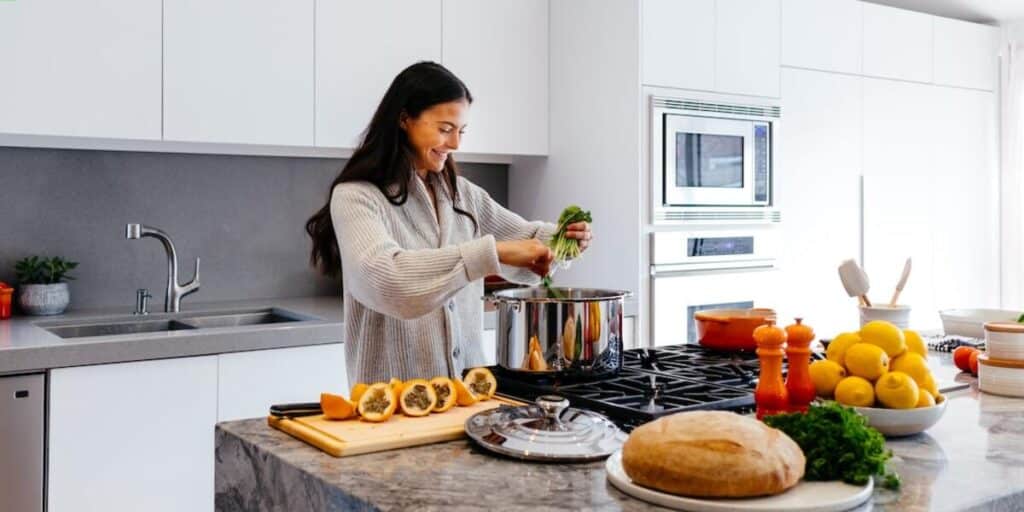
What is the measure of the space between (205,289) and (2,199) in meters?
0.72

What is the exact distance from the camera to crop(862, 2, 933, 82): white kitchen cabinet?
437cm

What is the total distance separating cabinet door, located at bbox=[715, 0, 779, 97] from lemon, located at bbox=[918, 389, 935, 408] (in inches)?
91.6

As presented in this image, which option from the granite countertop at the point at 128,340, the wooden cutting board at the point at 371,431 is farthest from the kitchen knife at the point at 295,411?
the granite countertop at the point at 128,340

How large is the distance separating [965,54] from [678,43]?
83.6 inches

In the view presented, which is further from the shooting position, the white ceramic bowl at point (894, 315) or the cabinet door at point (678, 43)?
the cabinet door at point (678, 43)

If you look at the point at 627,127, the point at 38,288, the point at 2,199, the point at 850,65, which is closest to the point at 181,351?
the point at 38,288

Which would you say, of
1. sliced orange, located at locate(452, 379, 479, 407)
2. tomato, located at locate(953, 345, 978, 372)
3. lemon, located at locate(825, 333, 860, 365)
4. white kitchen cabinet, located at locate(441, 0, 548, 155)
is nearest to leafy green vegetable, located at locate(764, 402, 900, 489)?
lemon, located at locate(825, 333, 860, 365)

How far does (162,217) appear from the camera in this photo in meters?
3.35

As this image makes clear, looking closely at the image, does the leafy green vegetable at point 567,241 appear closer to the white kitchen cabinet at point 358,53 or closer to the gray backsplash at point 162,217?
the white kitchen cabinet at point 358,53

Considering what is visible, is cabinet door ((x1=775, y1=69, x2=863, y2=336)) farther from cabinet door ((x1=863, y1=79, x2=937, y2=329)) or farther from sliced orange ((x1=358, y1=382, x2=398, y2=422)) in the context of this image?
sliced orange ((x1=358, y1=382, x2=398, y2=422))

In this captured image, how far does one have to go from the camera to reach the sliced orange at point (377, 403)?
1541 millimetres

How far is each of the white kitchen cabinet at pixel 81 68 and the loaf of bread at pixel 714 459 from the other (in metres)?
2.20

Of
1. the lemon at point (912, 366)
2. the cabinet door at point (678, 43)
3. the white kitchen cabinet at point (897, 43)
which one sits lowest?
the lemon at point (912, 366)

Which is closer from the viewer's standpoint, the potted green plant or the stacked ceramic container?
the stacked ceramic container
